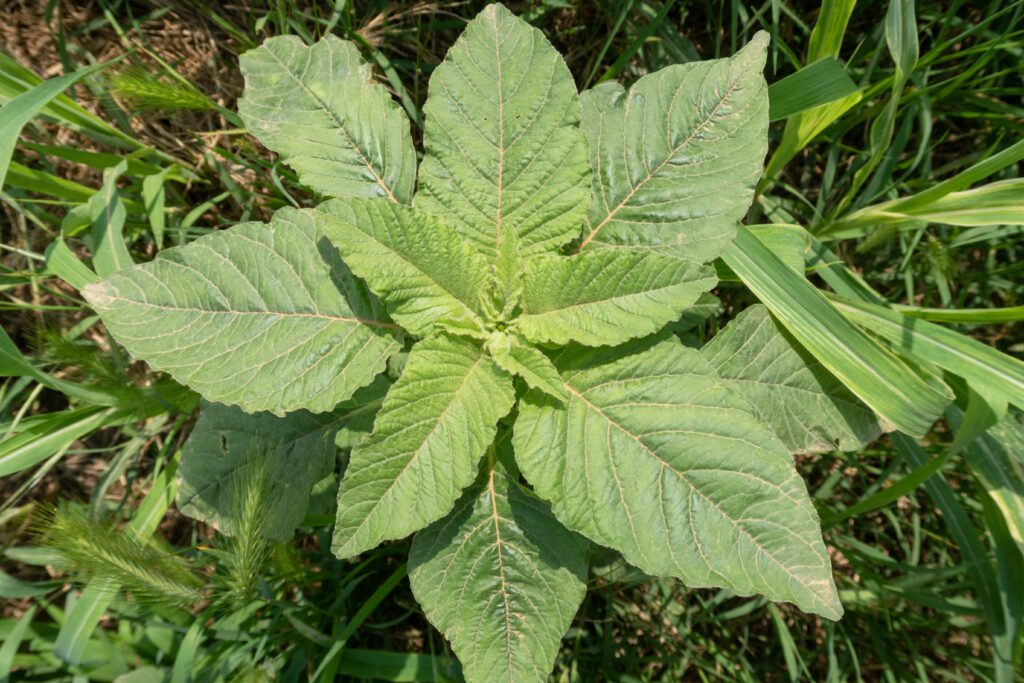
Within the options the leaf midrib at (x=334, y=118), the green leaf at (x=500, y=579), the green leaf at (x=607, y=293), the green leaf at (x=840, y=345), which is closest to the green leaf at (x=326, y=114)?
the leaf midrib at (x=334, y=118)

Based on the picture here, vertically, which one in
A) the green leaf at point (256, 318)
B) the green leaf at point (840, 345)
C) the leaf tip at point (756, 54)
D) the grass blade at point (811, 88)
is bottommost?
the green leaf at point (840, 345)

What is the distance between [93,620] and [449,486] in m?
1.78

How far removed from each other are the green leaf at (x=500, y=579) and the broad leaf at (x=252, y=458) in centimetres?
47

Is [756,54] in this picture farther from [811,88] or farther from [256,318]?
[256,318]

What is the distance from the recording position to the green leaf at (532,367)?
1714mm

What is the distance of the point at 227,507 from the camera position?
2.15 m

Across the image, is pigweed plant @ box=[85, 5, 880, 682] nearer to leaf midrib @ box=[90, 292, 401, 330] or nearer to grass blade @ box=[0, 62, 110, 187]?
leaf midrib @ box=[90, 292, 401, 330]

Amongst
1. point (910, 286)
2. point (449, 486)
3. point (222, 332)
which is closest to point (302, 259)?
point (222, 332)

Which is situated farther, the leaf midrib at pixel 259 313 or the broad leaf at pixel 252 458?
the broad leaf at pixel 252 458

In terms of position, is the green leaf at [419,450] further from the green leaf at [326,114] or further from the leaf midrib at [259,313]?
the green leaf at [326,114]

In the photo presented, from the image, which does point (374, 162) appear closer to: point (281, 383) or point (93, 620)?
point (281, 383)

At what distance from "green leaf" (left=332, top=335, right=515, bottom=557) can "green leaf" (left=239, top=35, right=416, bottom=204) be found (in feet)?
1.88

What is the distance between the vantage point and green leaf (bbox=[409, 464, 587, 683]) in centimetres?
184

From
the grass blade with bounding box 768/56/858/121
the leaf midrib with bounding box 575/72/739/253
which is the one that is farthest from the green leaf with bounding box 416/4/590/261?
the grass blade with bounding box 768/56/858/121
